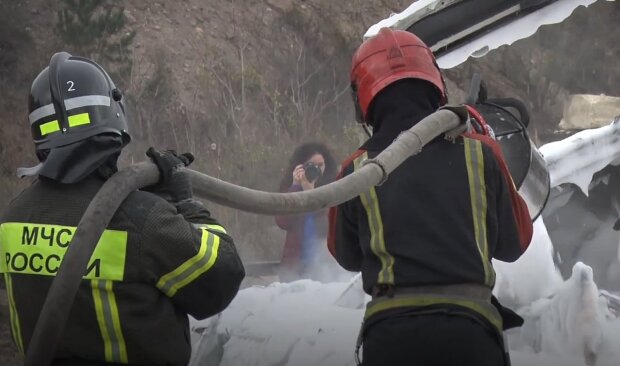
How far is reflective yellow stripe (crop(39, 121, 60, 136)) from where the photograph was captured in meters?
2.13

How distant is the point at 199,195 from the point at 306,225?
8.36 feet

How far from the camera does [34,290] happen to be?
84.1 inches

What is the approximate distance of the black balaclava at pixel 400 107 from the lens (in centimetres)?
241

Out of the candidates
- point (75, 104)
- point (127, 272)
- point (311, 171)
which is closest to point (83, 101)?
point (75, 104)

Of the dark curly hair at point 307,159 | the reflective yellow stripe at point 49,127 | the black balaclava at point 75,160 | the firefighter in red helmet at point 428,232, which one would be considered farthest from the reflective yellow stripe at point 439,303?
the dark curly hair at point 307,159

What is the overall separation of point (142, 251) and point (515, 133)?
3.98 ft

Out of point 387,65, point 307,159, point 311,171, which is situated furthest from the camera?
point 307,159

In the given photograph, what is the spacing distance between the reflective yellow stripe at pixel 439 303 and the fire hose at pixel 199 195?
36 cm

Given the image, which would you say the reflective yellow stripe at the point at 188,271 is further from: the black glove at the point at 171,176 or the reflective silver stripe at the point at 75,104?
the reflective silver stripe at the point at 75,104

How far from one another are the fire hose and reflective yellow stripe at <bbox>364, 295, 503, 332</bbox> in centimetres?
36

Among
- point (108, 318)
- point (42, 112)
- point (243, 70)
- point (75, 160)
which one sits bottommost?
point (108, 318)

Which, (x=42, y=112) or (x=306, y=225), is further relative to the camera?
(x=306, y=225)

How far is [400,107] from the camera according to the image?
7.95 ft

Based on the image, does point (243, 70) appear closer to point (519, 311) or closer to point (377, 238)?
point (519, 311)
